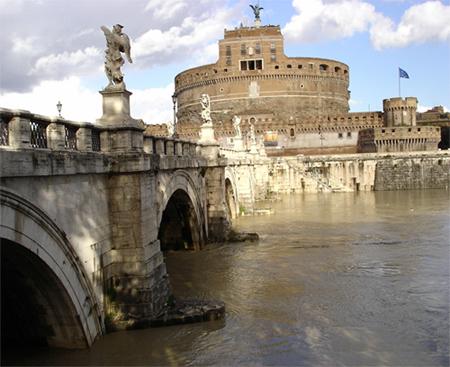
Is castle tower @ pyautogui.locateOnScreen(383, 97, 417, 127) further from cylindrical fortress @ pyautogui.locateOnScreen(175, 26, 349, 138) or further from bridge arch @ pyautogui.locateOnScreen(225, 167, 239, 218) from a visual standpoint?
bridge arch @ pyautogui.locateOnScreen(225, 167, 239, 218)

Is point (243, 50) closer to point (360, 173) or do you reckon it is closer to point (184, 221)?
point (360, 173)

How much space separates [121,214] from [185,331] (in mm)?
2824

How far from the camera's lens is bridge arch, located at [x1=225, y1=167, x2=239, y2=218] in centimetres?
3182

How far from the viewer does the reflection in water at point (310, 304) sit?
10477 mm

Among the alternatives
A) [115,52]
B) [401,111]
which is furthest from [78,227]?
[401,111]

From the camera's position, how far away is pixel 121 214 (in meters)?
11.7

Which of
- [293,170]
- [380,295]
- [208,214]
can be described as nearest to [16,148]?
[380,295]

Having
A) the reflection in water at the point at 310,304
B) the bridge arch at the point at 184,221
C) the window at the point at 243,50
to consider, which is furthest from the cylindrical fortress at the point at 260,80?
the bridge arch at the point at 184,221

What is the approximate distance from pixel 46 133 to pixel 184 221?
39.7ft

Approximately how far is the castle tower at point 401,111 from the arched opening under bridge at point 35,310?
6520 centimetres

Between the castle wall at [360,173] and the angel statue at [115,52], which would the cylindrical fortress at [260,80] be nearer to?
the castle wall at [360,173]

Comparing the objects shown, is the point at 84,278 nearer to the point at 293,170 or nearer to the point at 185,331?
the point at 185,331

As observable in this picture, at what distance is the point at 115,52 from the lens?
40.2 ft

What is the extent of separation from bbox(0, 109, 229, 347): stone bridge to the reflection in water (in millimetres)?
614
